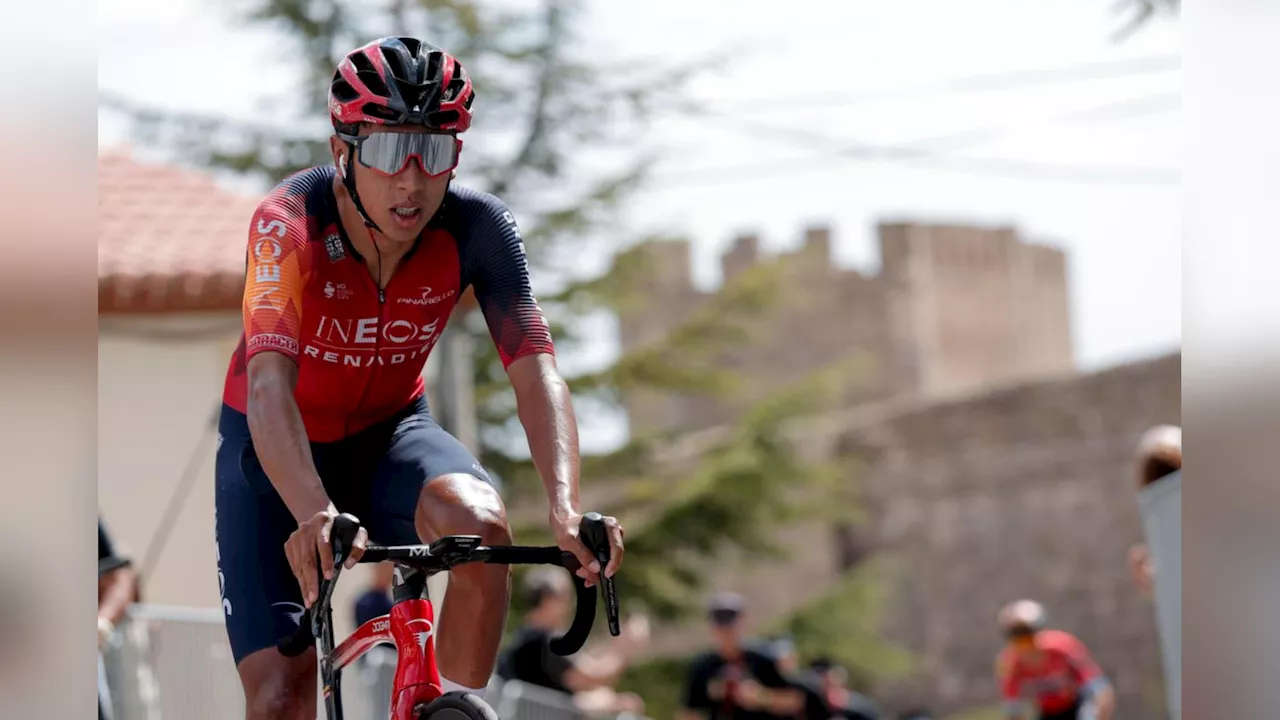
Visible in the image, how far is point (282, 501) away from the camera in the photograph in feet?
15.3

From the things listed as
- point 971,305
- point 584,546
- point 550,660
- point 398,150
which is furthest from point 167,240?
point 971,305

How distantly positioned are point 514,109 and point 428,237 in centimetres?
2067

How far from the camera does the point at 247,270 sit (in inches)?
180

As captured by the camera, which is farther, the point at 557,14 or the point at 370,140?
the point at 557,14

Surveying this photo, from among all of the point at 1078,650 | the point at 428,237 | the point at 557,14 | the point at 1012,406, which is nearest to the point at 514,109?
the point at 557,14

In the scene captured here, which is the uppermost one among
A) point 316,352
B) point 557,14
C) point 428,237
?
point 557,14

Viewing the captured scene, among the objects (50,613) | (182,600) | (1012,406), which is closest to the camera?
(50,613)

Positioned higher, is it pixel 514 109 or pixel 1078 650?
pixel 514 109

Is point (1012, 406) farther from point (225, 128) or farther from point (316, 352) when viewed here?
point (316, 352)

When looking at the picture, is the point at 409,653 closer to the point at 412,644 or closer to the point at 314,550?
the point at 412,644

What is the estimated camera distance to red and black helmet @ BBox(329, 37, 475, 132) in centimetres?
441

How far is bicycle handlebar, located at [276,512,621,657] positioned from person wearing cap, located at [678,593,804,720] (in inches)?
266


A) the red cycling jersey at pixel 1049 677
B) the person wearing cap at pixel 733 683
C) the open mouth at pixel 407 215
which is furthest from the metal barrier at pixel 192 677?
the red cycling jersey at pixel 1049 677

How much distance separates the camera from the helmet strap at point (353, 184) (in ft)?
14.8
